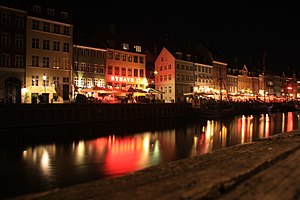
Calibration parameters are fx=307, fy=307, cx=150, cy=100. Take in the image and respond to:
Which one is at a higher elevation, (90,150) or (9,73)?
(9,73)

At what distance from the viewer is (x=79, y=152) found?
883 inches

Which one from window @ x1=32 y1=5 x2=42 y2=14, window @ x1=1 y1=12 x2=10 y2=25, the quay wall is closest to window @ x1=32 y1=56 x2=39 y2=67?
window @ x1=1 y1=12 x2=10 y2=25

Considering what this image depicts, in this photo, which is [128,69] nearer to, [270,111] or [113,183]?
[270,111]

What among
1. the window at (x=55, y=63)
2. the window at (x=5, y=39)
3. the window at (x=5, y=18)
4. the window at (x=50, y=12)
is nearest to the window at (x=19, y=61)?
the window at (x=5, y=39)

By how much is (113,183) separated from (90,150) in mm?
14158

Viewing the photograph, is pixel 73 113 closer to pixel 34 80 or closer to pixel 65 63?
pixel 34 80

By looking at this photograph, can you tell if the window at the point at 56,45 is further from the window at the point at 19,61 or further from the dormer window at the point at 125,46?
the dormer window at the point at 125,46

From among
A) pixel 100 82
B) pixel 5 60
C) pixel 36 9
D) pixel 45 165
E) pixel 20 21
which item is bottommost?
pixel 45 165

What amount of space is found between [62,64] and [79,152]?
104ft

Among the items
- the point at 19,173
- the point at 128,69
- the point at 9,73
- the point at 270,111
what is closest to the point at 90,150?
the point at 19,173

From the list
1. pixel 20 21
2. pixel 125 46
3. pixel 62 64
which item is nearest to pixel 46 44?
pixel 62 64

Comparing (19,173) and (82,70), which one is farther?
(82,70)

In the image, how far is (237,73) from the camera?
333 ft

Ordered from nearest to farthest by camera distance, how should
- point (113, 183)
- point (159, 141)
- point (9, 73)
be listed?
point (113, 183)
point (159, 141)
point (9, 73)
